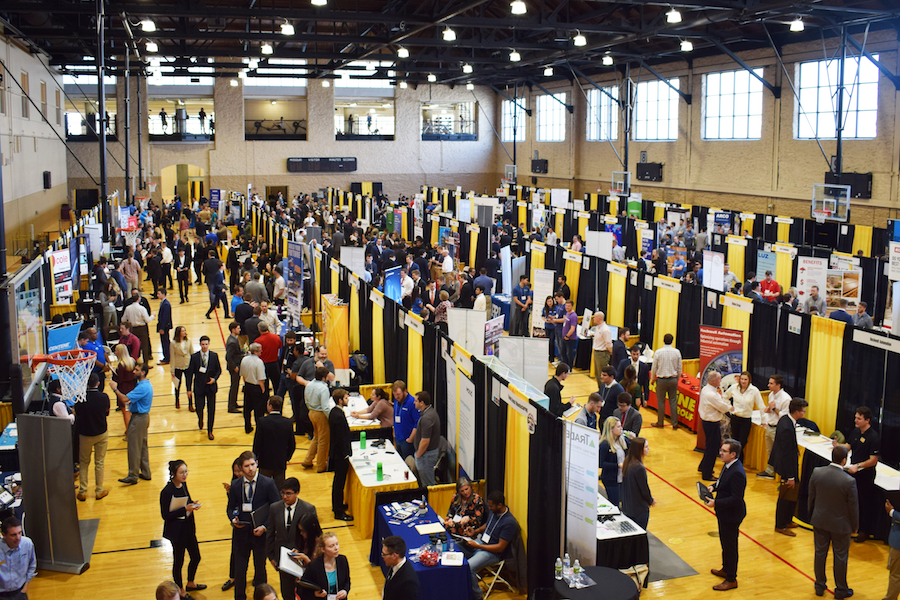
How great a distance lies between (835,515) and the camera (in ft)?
21.9

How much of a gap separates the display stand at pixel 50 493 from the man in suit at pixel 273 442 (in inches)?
67.6

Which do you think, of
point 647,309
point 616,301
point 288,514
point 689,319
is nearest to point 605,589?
point 288,514

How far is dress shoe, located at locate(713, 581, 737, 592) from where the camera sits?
6945mm

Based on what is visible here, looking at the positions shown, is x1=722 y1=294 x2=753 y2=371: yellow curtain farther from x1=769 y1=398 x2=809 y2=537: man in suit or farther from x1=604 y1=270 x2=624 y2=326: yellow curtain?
x1=769 y1=398 x2=809 y2=537: man in suit

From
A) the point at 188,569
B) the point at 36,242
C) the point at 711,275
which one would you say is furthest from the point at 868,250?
the point at 36,242

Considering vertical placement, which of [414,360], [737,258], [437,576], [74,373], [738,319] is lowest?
[437,576]

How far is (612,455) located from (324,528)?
3.06 m

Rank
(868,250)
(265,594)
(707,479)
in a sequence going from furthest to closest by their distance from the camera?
(868,250), (707,479), (265,594)

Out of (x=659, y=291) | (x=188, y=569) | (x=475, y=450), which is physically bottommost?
(x=188, y=569)

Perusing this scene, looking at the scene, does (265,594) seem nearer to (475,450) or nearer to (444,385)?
(475,450)

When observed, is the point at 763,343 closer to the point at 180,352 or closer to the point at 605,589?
the point at 605,589

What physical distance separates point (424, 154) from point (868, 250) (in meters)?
26.0

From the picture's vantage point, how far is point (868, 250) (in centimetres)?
1892

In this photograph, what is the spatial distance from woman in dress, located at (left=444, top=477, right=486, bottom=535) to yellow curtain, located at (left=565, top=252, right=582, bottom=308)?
9.27 m
